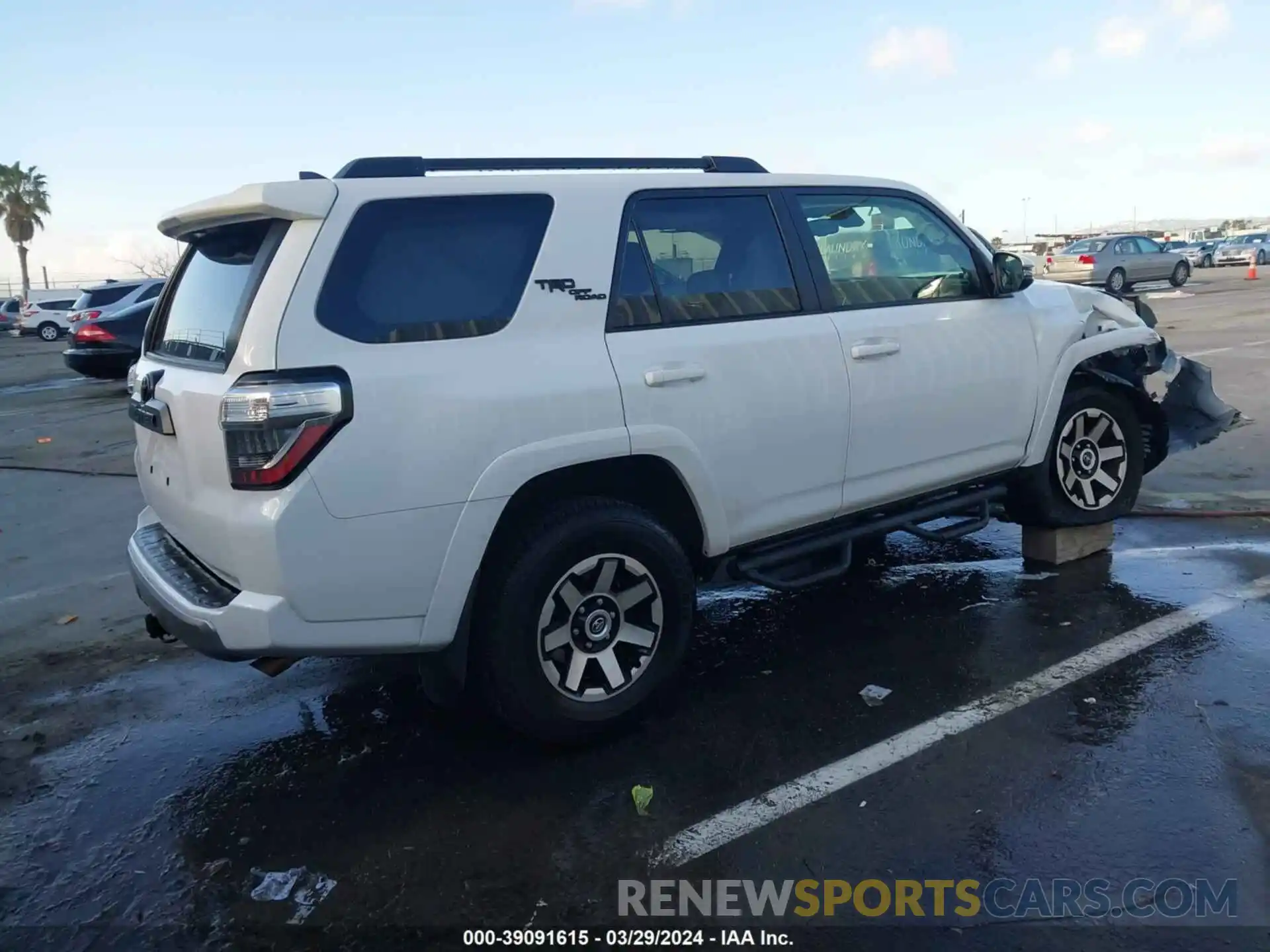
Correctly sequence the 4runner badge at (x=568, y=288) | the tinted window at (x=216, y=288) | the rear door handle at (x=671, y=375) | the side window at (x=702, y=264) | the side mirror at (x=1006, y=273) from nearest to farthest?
1. the tinted window at (x=216, y=288)
2. the 4runner badge at (x=568, y=288)
3. the rear door handle at (x=671, y=375)
4. the side window at (x=702, y=264)
5. the side mirror at (x=1006, y=273)

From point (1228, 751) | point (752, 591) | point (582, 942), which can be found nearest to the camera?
point (582, 942)

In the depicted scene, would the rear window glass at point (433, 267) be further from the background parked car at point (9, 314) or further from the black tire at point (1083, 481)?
the background parked car at point (9, 314)

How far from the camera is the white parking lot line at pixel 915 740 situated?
3076 mm

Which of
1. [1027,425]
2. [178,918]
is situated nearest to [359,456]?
[178,918]

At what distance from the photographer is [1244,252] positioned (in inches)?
1585

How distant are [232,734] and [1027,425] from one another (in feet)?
12.4

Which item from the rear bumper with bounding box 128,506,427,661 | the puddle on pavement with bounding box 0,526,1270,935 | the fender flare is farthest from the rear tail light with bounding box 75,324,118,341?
the fender flare

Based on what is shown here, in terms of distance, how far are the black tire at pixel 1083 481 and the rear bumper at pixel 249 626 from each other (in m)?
3.30

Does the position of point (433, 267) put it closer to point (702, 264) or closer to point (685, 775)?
point (702, 264)

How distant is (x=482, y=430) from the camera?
3.21 metres

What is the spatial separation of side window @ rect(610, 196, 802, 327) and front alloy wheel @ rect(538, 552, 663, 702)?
2.93 feet

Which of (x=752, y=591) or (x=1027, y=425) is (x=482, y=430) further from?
(x=1027, y=425)

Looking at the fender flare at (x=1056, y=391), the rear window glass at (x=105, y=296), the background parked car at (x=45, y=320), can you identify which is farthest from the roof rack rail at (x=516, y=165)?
the background parked car at (x=45, y=320)

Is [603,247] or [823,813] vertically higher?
[603,247]
